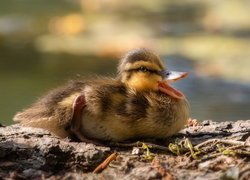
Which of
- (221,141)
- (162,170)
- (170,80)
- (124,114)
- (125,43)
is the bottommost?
(162,170)

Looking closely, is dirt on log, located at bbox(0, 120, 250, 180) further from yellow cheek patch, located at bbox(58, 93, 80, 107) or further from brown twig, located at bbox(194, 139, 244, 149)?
yellow cheek patch, located at bbox(58, 93, 80, 107)

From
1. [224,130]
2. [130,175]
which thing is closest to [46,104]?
[130,175]

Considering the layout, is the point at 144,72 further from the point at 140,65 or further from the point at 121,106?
the point at 121,106

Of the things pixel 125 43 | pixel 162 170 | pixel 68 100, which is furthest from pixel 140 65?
pixel 125 43

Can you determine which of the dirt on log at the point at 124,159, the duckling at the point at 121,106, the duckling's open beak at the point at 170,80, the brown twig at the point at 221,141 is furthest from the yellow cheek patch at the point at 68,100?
the brown twig at the point at 221,141

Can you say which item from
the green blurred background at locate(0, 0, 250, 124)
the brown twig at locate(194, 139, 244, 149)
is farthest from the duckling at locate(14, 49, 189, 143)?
the green blurred background at locate(0, 0, 250, 124)

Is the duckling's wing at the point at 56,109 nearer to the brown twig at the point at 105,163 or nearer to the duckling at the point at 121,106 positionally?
the duckling at the point at 121,106
